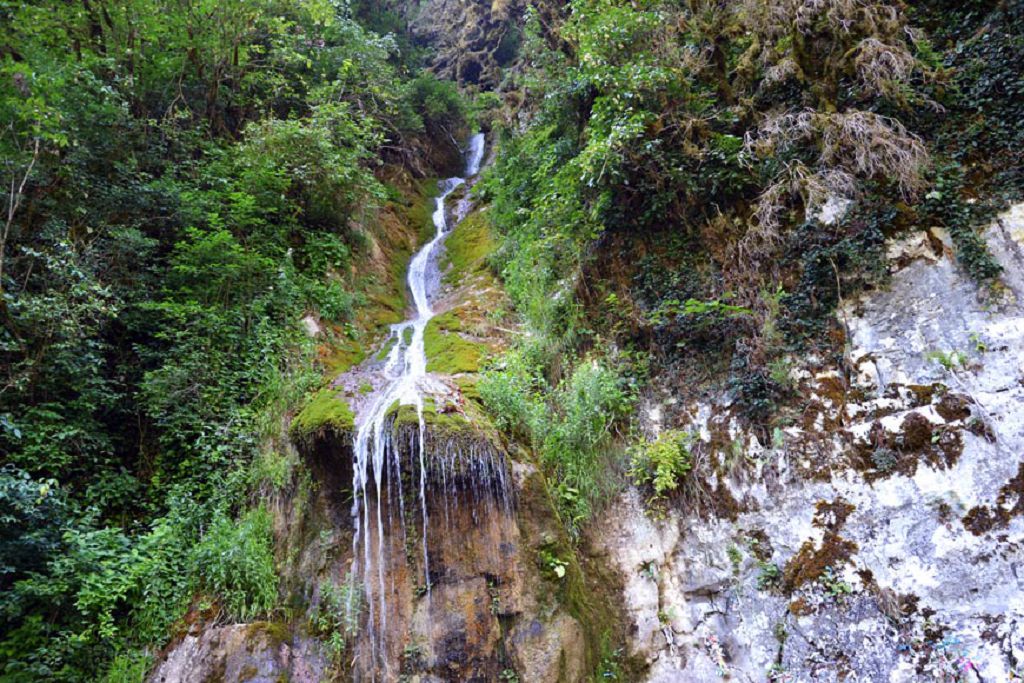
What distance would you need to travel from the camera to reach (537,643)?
4914 mm

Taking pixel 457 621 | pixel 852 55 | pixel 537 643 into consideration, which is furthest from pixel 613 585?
pixel 852 55

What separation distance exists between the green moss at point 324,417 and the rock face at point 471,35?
1632 cm

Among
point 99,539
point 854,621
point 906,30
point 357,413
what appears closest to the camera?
point 854,621

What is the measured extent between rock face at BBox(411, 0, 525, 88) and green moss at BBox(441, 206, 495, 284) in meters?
9.08

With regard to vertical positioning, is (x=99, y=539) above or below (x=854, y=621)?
above

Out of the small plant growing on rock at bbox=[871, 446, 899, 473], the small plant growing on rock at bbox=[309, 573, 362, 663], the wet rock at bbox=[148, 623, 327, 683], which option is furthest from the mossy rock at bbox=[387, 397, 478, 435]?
the small plant growing on rock at bbox=[871, 446, 899, 473]

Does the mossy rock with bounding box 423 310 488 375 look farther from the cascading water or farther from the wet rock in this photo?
the wet rock


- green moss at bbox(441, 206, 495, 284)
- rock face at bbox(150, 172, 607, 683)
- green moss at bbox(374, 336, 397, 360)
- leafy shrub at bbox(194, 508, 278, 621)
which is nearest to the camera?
rock face at bbox(150, 172, 607, 683)

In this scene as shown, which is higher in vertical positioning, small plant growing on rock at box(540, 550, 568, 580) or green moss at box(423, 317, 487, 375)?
green moss at box(423, 317, 487, 375)

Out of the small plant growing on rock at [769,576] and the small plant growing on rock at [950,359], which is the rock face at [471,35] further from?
the small plant growing on rock at [769,576]

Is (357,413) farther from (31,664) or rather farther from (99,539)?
(31,664)

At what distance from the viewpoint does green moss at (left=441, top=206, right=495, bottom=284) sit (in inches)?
428

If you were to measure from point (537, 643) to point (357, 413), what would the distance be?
3.02 metres

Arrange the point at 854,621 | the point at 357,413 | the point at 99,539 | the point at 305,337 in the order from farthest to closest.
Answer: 1. the point at 305,337
2. the point at 357,413
3. the point at 99,539
4. the point at 854,621
